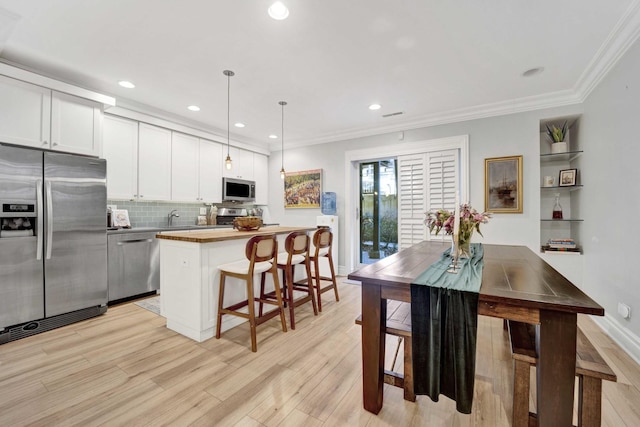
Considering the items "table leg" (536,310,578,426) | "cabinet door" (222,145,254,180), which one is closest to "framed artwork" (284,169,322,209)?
"cabinet door" (222,145,254,180)

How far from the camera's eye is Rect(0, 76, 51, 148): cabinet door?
8.30ft

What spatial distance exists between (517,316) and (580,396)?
0.47m

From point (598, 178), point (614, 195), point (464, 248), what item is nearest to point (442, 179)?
point (598, 178)

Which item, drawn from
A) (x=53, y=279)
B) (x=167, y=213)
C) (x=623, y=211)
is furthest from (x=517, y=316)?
(x=167, y=213)

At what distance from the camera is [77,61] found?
8.73 ft

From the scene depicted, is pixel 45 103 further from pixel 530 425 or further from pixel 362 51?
pixel 530 425

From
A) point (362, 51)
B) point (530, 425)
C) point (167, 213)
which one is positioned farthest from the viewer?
point (167, 213)

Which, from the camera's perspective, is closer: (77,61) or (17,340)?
(17,340)

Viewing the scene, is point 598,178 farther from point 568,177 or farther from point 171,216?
point 171,216

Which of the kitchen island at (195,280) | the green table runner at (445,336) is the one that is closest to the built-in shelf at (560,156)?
the green table runner at (445,336)

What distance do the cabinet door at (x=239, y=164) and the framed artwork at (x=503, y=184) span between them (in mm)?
4064

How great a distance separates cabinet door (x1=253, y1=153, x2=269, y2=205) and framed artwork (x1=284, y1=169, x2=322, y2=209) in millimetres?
511

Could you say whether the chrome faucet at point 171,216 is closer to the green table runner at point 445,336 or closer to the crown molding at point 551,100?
the crown molding at point 551,100

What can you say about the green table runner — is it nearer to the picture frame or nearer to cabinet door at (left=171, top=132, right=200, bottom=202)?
the picture frame
